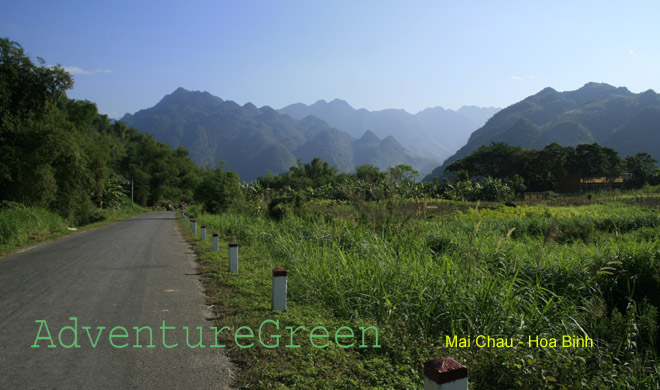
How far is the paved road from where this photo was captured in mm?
3375

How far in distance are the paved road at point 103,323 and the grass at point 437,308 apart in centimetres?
47

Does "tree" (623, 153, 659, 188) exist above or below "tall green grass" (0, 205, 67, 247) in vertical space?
above

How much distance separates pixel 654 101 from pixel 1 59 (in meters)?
211

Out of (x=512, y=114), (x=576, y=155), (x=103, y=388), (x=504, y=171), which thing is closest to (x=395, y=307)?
(x=103, y=388)

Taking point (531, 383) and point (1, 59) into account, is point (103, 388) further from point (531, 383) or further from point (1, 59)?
point (1, 59)

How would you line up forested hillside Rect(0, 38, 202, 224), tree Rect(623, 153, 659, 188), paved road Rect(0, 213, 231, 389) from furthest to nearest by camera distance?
1. tree Rect(623, 153, 659, 188)
2. forested hillside Rect(0, 38, 202, 224)
3. paved road Rect(0, 213, 231, 389)

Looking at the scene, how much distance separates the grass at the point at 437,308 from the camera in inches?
135

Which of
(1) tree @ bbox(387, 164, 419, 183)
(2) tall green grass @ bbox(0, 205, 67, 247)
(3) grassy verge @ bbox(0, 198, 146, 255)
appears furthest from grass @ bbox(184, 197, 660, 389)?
(2) tall green grass @ bbox(0, 205, 67, 247)

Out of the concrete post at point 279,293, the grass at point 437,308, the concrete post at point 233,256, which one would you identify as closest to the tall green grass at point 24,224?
the grass at point 437,308

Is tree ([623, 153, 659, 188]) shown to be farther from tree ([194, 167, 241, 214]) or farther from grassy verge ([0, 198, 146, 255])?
grassy verge ([0, 198, 146, 255])

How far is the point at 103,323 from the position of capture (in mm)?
4793

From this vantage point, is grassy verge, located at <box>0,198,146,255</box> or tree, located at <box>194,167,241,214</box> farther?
tree, located at <box>194,167,241,214</box>

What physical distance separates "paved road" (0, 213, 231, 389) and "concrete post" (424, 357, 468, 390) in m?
2.00

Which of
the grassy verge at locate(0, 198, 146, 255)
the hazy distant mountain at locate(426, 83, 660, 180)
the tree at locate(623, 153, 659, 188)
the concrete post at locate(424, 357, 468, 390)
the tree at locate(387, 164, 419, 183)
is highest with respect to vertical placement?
the hazy distant mountain at locate(426, 83, 660, 180)
